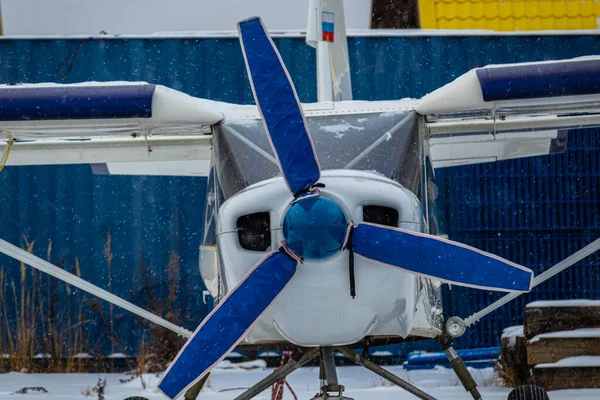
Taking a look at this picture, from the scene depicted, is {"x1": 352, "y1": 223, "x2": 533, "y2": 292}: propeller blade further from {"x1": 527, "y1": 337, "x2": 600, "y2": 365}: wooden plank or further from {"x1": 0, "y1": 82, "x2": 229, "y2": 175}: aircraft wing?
{"x1": 527, "y1": 337, "x2": 600, "y2": 365}: wooden plank

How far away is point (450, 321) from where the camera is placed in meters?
5.22

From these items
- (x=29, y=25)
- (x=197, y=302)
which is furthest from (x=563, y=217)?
(x=29, y=25)

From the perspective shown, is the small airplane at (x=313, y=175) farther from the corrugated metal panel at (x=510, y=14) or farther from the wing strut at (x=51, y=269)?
the corrugated metal panel at (x=510, y=14)

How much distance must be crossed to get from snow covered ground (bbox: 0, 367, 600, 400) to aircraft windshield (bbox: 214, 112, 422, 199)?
287cm

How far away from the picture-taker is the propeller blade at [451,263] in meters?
4.01

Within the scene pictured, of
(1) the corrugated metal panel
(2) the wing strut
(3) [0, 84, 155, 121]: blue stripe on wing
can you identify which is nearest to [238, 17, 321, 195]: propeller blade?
(3) [0, 84, 155, 121]: blue stripe on wing

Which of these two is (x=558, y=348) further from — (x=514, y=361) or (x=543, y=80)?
(x=543, y=80)

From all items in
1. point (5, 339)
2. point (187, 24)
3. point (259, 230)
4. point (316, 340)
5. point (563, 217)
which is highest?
point (187, 24)

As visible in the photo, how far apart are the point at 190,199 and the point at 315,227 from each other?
19.4 feet

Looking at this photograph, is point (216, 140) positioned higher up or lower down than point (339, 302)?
higher up

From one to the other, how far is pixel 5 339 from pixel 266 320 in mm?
6103

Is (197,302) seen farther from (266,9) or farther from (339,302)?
(266,9)

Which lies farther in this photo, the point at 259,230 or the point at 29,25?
the point at 29,25

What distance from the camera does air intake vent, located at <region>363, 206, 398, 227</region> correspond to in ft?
13.6
